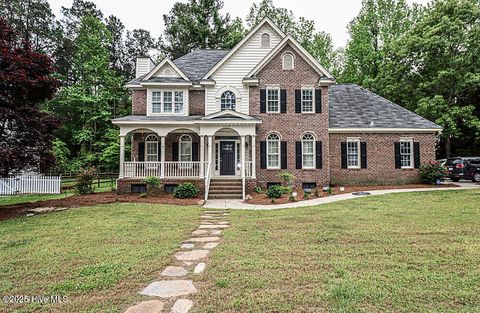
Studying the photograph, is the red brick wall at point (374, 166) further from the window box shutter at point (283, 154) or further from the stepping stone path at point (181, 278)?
the stepping stone path at point (181, 278)

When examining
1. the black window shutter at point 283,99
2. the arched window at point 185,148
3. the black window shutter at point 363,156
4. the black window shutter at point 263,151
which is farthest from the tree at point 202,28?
the black window shutter at point 363,156

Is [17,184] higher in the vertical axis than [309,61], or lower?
lower

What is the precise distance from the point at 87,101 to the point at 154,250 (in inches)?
1077

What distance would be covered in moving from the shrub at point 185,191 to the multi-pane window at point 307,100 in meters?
7.82

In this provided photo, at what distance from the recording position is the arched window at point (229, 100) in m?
16.8

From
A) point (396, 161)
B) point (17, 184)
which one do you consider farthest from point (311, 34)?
point (17, 184)

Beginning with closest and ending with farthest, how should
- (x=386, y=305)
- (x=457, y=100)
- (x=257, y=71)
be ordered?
(x=386, y=305) < (x=257, y=71) < (x=457, y=100)

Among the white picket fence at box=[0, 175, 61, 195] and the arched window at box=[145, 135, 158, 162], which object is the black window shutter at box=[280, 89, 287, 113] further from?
the white picket fence at box=[0, 175, 61, 195]

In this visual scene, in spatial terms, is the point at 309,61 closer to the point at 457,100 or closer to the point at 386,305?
the point at 386,305

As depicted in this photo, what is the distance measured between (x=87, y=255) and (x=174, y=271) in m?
1.96

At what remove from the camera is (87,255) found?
512 centimetres

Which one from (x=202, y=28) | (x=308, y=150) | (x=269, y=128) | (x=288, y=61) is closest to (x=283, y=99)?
(x=269, y=128)

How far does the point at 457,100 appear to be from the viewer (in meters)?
25.1

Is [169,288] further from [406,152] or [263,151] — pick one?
[406,152]
